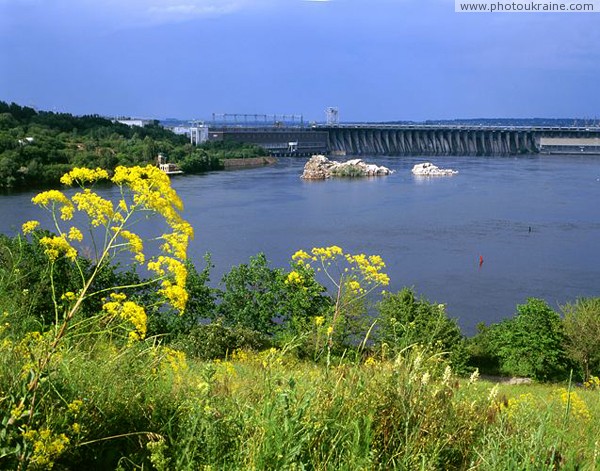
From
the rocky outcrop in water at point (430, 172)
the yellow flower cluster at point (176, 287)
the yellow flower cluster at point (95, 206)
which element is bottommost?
the rocky outcrop in water at point (430, 172)

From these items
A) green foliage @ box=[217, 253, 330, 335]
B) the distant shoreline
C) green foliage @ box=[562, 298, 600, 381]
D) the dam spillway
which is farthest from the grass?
the dam spillway

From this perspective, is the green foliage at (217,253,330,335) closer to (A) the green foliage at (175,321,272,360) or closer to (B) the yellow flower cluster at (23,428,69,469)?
(A) the green foliage at (175,321,272,360)

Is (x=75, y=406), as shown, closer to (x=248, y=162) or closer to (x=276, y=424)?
(x=276, y=424)

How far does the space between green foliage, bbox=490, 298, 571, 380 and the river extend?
1.19m

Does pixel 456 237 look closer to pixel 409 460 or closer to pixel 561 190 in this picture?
pixel 561 190

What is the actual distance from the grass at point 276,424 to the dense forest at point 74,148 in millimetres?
25119

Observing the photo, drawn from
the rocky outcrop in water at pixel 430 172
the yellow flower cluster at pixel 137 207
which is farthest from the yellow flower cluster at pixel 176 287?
the rocky outcrop in water at pixel 430 172

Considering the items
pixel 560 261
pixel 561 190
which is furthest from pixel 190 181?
pixel 560 261

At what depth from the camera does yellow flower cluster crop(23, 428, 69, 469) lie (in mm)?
1367

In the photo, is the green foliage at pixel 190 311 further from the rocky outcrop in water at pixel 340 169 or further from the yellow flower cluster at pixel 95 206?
the rocky outcrop in water at pixel 340 169

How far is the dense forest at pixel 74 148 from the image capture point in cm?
2678

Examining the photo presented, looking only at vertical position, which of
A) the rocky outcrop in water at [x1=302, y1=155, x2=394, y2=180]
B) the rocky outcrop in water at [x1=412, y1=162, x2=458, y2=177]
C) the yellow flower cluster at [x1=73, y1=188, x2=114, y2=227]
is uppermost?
the yellow flower cluster at [x1=73, y1=188, x2=114, y2=227]

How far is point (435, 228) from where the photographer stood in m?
17.8

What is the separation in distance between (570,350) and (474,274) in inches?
167
